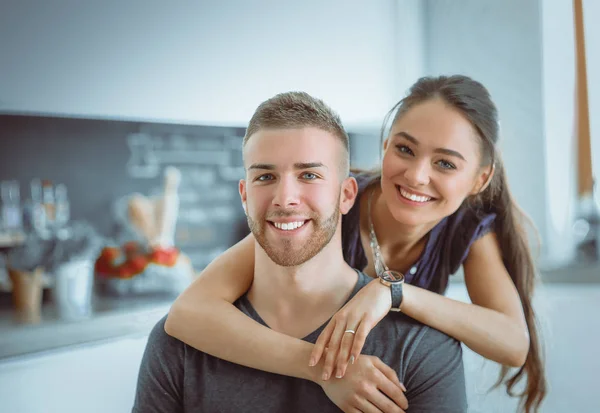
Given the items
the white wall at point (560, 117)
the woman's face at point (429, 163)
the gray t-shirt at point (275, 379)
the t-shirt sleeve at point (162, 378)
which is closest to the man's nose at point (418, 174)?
the woman's face at point (429, 163)

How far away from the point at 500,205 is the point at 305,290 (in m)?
0.48

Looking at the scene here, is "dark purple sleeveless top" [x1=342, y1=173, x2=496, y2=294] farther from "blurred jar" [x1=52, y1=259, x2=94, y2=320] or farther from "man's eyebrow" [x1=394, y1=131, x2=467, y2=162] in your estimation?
"blurred jar" [x1=52, y1=259, x2=94, y2=320]

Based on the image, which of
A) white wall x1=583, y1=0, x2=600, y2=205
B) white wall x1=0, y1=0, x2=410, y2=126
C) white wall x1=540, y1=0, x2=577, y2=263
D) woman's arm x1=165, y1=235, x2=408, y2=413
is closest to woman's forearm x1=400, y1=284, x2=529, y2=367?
woman's arm x1=165, y1=235, x2=408, y2=413

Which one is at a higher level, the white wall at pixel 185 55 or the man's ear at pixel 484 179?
the white wall at pixel 185 55

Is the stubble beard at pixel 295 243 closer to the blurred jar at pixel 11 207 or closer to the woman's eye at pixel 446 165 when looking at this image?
the woman's eye at pixel 446 165

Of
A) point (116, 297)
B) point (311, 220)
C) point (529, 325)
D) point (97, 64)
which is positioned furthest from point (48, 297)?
point (529, 325)

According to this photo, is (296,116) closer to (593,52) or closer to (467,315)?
(467,315)

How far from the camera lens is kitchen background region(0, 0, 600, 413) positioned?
1.27m

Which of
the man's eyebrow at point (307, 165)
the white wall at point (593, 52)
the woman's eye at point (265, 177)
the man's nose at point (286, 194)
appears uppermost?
the white wall at point (593, 52)

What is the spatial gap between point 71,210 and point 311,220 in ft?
3.27

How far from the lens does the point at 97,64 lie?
1360 millimetres

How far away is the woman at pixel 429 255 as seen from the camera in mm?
768

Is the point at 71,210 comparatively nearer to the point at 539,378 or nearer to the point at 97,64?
the point at 97,64

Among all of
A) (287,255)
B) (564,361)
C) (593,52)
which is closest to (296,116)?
(287,255)
